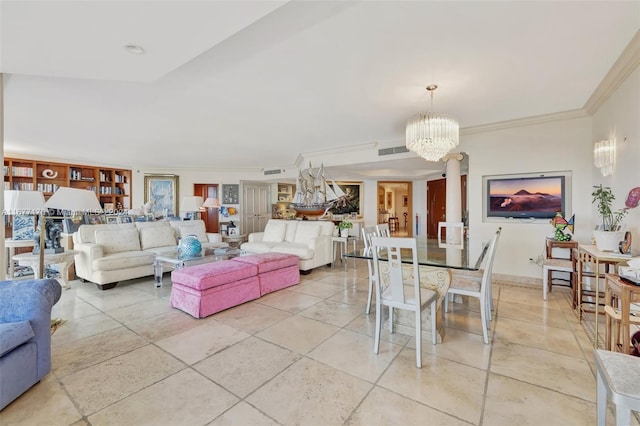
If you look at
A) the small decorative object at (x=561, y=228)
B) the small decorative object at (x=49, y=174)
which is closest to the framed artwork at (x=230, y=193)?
the small decorative object at (x=49, y=174)

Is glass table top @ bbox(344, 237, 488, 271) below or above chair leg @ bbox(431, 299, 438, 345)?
above

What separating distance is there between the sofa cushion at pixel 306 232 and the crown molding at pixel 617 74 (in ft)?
13.6

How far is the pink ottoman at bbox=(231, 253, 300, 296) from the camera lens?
141 inches

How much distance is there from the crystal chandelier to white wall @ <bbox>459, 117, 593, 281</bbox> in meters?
1.48

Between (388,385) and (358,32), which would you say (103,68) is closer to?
(358,32)

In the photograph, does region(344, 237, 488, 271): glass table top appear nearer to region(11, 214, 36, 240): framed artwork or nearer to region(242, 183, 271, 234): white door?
region(242, 183, 271, 234): white door

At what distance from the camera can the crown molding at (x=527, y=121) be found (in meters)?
3.60

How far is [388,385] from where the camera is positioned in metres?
1.76

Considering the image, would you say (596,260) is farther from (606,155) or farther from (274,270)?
(274,270)

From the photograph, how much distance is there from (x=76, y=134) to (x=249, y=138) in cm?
287

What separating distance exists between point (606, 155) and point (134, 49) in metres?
4.44

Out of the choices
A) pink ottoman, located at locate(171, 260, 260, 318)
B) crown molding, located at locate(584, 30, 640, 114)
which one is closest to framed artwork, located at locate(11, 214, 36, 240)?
pink ottoman, located at locate(171, 260, 260, 318)

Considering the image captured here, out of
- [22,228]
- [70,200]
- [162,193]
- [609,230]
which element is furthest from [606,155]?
[22,228]

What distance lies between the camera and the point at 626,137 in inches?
101
